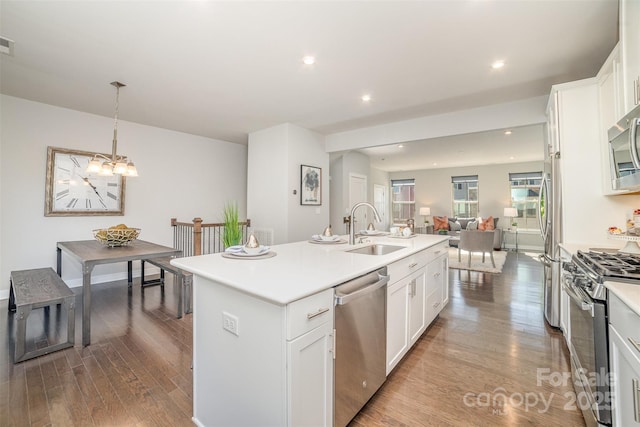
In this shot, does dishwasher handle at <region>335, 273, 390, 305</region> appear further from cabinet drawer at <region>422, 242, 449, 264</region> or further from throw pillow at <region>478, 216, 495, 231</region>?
throw pillow at <region>478, 216, 495, 231</region>

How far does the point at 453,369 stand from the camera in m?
2.09

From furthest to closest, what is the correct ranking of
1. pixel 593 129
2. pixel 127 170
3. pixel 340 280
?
pixel 127 170 < pixel 593 129 < pixel 340 280

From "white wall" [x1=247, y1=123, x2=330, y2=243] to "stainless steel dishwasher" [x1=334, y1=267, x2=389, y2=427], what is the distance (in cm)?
305

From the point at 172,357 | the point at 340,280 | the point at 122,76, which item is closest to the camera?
the point at 340,280

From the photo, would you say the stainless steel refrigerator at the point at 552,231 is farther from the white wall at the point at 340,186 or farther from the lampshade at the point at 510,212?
the lampshade at the point at 510,212

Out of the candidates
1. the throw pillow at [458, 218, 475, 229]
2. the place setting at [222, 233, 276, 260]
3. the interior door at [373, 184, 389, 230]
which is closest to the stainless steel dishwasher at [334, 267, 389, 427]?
the place setting at [222, 233, 276, 260]

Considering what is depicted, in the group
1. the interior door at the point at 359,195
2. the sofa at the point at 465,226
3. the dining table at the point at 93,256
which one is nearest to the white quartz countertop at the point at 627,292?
the dining table at the point at 93,256

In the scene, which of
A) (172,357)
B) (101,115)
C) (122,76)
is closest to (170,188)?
(101,115)

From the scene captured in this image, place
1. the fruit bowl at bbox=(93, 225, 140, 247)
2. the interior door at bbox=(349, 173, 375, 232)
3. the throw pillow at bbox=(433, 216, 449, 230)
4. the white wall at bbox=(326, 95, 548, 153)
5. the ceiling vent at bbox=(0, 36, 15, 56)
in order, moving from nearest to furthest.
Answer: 1. the ceiling vent at bbox=(0, 36, 15, 56)
2. the fruit bowl at bbox=(93, 225, 140, 247)
3. the white wall at bbox=(326, 95, 548, 153)
4. the interior door at bbox=(349, 173, 375, 232)
5. the throw pillow at bbox=(433, 216, 449, 230)

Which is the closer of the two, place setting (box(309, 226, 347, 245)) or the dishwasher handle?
the dishwasher handle

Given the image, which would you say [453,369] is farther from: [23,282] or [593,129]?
[23,282]

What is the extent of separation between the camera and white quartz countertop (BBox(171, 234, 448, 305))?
1.16 m

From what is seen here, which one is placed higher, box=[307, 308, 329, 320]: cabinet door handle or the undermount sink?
the undermount sink

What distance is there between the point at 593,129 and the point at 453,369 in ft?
7.70
